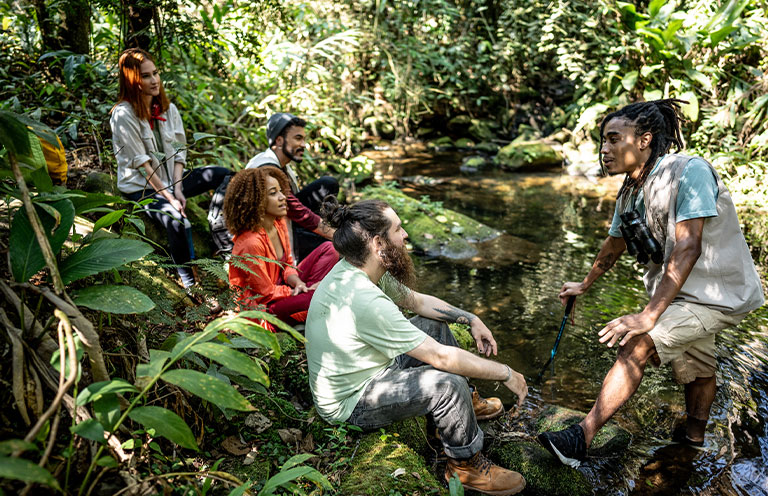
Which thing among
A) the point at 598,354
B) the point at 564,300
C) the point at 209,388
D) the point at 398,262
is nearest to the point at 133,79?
the point at 398,262

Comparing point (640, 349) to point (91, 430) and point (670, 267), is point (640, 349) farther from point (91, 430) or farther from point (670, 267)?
point (91, 430)

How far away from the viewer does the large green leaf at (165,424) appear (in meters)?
1.56

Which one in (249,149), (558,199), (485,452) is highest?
(249,149)

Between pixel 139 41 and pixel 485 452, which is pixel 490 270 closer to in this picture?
pixel 485 452

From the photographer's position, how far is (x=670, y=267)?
8.96 feet

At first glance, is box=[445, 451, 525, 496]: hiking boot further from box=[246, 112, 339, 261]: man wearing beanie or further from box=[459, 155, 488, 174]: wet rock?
box=[459, 155, 488, 174]: wet rock

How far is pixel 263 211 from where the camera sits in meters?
3.85

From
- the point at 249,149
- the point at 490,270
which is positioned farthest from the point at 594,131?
the point at 249,149

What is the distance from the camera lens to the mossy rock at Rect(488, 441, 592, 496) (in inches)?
107

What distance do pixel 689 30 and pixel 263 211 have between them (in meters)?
10.5

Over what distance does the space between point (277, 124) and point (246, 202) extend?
1.34 meters

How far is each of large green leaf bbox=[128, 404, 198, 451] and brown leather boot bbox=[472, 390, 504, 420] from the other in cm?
197

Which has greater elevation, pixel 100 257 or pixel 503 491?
pixel 100 257

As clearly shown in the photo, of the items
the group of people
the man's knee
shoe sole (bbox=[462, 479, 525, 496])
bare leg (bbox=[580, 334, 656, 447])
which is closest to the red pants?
the group of people
